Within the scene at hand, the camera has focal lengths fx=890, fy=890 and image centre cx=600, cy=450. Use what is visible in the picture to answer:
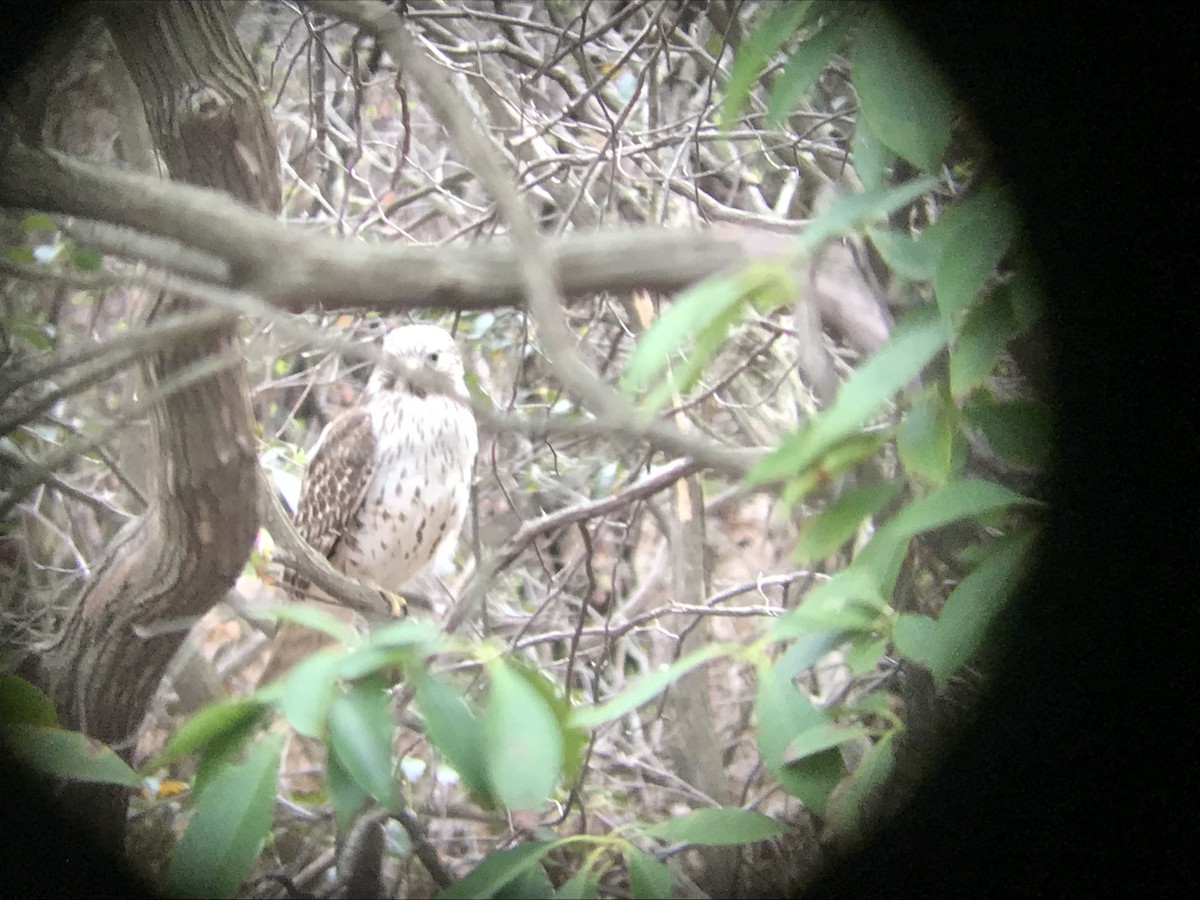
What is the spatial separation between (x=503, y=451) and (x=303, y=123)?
0.35 m

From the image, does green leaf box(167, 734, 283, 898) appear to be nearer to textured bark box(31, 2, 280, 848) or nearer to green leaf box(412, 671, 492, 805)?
green leaf box(412, 671, 492, 805)

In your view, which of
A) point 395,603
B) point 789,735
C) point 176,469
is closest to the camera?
point 789,735

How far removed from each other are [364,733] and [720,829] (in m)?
0.23

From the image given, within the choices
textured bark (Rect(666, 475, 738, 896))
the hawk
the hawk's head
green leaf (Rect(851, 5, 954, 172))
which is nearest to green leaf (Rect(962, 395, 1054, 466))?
green leaf (Rect(851, 5, 954, 172))

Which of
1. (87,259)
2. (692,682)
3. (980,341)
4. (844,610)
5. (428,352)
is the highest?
(87,259)

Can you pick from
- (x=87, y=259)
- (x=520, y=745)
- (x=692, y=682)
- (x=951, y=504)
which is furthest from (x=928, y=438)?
(x=87, y=259)

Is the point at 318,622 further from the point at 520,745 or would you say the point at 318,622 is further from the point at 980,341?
the point at 980,341

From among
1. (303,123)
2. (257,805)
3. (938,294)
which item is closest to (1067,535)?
(938,294)

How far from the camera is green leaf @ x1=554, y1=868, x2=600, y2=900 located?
0.48m

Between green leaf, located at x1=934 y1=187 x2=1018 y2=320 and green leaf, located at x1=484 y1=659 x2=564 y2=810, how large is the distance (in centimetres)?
27

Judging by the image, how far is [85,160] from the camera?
1.76ft

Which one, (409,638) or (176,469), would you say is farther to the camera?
(176,469)

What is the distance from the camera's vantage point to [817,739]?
48 cm

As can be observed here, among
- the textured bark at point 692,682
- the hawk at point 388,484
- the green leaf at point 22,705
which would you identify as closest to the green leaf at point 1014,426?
the textured bark at point 692,682
